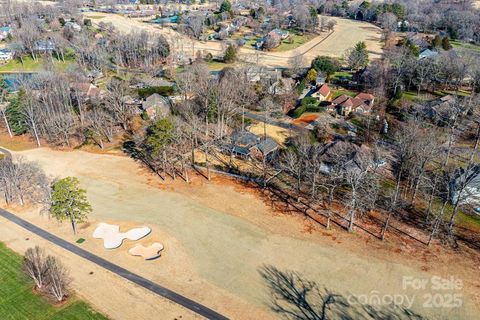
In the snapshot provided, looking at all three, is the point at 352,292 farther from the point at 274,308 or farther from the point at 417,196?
the point at 417,196

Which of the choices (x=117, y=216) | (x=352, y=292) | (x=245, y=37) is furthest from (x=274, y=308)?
(x=245, y=37)

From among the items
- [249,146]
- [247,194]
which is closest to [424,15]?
[249,146]

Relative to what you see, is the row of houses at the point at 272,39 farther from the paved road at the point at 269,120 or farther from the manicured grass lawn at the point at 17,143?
the manicured grass lawn at the point at 17,143

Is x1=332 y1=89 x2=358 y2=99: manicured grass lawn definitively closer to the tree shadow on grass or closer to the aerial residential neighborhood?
the aerial residential neighborhood

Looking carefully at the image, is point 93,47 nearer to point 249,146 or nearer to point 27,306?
point 249,146

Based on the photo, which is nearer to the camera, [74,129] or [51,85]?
[74,129]

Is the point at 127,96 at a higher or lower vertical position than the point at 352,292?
higher
